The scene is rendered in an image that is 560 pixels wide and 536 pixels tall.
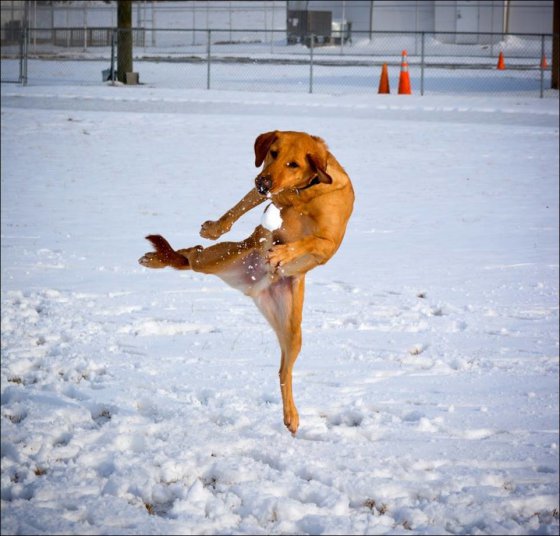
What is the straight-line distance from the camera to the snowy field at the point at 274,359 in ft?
20.4

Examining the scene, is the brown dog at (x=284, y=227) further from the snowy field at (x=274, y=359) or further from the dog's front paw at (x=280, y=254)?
the snowy field at (x=274, y=359)

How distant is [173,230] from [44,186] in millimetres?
6505

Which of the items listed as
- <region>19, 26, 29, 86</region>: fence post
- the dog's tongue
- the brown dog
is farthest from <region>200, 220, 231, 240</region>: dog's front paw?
<region>19, 26, 29, 86</region>: fence post

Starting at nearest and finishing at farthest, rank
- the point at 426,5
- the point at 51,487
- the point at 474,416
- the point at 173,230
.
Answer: the point at 51,487 < the point at 474,416 < the point at 173,230 < the point at 426,5

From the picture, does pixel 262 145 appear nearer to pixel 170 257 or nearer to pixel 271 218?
pixel 271 218

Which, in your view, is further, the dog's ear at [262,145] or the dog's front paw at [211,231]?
the dog's front paw at [211,231]

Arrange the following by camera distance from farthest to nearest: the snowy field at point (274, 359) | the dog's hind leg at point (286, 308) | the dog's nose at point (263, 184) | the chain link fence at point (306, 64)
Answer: the chain link fence at point (306, 64) < the snowy field at point (274, 359) < the dog's hind leg at point (286, 308) < the dog's nose at point (263, 184)

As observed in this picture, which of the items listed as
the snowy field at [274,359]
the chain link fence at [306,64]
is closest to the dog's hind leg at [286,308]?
the snowy field at [274,359]

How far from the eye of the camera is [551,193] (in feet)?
57.9

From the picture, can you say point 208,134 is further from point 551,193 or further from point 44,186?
point 551,193

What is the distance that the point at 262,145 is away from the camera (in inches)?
93.5

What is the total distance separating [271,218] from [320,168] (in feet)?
0.57

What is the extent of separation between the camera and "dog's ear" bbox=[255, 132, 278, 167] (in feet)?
7.73

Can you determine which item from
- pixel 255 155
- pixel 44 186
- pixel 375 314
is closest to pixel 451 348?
pixel 375 314
